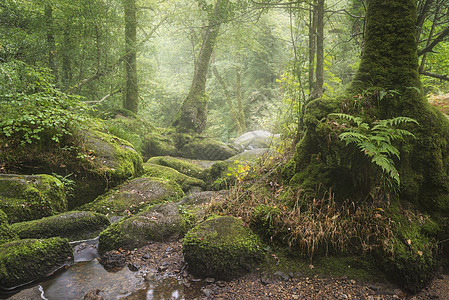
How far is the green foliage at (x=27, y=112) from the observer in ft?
17.1

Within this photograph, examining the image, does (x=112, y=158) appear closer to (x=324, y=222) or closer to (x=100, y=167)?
(x=100, y=167)

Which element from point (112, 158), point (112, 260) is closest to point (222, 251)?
point (112, 260)

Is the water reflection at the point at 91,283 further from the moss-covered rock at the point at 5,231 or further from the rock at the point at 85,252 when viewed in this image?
the moss-covered rock at the point at 5,231

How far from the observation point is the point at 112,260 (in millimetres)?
4195

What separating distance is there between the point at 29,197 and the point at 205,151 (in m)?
9.87

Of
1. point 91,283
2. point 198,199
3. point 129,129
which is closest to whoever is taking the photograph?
point 91,283

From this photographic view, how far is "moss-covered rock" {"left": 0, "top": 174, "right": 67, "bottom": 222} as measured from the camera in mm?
4559

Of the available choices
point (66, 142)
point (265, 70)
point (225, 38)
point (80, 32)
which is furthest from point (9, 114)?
point (265, 70)

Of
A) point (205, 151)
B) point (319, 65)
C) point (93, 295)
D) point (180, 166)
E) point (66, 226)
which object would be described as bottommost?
point (205, 151)

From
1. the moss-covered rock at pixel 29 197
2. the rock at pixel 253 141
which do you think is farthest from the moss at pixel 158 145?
the moss-covered rock at pixel 29 197

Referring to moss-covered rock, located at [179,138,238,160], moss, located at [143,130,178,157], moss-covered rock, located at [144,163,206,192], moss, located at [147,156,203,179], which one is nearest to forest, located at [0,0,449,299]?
moss-covered rock, located at [144,163,206,192]

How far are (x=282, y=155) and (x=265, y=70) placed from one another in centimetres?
1972

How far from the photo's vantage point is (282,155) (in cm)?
553

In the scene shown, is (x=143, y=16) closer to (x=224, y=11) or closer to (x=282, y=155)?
(x=224, y=11)
